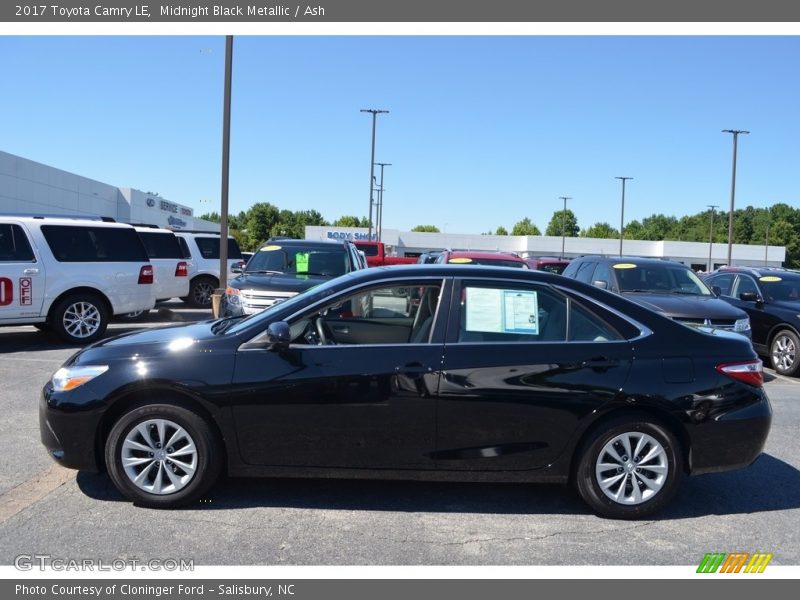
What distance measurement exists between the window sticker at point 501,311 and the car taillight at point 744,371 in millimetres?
1261

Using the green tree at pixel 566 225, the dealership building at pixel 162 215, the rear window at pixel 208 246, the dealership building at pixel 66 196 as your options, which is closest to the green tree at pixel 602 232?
the green tree at pixel 566 225

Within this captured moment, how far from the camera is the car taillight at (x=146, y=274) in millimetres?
11500

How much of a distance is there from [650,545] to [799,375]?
295 inches

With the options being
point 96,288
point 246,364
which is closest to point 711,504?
point 246,364

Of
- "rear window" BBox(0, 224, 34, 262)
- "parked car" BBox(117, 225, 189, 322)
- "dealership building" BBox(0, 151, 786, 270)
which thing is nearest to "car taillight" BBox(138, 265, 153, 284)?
"rear window" BBox(0, 224, 34, 262)

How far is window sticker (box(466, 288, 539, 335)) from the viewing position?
14.8 feet

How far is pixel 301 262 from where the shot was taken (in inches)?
444

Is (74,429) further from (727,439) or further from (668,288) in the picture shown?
(668,288)

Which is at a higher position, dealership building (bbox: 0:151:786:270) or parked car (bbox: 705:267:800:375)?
dealership building (bbox: 0:151:786:270)

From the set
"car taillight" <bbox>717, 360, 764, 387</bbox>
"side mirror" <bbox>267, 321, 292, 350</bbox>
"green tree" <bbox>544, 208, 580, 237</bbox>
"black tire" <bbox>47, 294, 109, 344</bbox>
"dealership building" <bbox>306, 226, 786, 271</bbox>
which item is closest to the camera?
"side mirror" <bbox>267, 321, 292, 350</bbox>

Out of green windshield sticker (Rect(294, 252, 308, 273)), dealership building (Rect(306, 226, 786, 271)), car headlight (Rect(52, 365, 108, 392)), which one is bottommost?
car headlight (Rect(52, 365, 108, 392))

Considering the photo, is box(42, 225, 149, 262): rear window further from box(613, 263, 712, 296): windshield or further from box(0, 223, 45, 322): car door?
box(613, 263, 712, 296): windshield

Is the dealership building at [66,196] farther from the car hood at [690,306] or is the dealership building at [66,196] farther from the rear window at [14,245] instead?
the car hood at [690,306]

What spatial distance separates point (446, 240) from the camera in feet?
247
